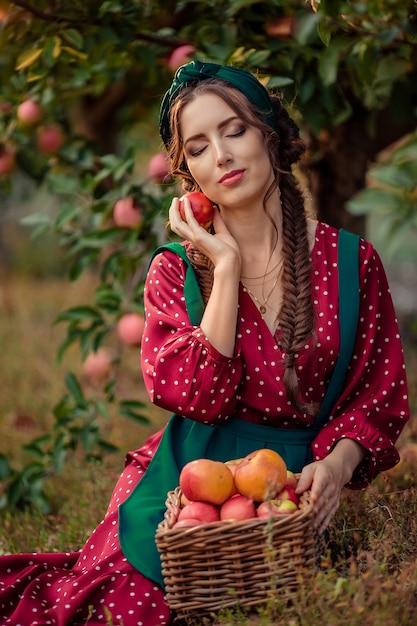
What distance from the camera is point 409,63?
3.12m

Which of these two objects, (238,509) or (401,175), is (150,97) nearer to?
(238,509)

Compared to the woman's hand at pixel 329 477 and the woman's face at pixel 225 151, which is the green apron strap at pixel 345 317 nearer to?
the woman's hand at pixel 329 477

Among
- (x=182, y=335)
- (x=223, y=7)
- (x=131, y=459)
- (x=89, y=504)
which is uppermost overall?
(x=223, y=7)

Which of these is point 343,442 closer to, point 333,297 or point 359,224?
point 333,297

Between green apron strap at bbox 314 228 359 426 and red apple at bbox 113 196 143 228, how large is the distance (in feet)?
3.40

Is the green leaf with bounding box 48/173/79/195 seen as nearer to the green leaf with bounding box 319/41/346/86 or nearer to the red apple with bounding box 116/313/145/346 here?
the red apple with bounding box 116/313/145/346

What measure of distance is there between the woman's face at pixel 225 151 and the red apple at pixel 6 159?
168cm

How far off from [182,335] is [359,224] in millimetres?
2024

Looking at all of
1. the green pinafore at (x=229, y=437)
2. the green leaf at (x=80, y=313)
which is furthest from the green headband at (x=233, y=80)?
the green leaf at (x=80, y=313)

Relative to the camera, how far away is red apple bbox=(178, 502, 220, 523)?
180cm

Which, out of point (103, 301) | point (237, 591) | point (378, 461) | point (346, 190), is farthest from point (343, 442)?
point (346, 190)

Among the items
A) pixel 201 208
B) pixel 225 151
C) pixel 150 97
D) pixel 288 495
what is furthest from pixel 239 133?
pixel 150 97

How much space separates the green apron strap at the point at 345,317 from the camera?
2.11 meters

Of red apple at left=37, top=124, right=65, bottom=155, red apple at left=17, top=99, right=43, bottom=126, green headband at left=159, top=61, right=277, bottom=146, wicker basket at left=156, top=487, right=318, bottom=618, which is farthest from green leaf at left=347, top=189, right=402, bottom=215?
red apple at left=37, top=124, right=65, bottom=155
